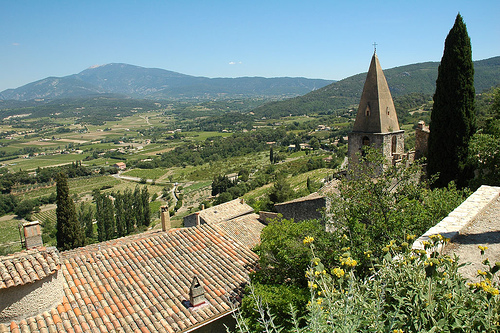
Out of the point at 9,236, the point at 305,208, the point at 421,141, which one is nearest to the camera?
the point at 305,208

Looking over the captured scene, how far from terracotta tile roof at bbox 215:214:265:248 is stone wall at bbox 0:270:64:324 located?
9.52m

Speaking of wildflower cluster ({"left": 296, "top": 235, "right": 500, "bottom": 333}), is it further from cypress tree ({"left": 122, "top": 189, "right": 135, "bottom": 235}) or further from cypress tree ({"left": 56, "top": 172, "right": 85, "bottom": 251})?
cypress tree ({"left": 122, "top": 189, "right": 135, "bottom": 235})

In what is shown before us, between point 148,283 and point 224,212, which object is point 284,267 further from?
point 224,212

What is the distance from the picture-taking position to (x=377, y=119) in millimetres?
16500

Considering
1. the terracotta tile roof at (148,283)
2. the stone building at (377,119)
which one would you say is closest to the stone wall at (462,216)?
the terracotta tile roof at (148,283)

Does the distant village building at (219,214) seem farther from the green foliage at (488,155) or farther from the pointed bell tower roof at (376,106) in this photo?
the green foliage at (488,155)

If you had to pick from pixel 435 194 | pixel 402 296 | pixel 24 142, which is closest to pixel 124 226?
pixel 435 194

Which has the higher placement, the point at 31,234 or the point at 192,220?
the point at 31,234

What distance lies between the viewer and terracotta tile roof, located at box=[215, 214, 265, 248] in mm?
17022

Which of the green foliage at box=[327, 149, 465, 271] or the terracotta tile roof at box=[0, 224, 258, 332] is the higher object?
the green foliage at box=[327, 149, 465, 271]

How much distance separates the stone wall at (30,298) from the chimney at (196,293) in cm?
300

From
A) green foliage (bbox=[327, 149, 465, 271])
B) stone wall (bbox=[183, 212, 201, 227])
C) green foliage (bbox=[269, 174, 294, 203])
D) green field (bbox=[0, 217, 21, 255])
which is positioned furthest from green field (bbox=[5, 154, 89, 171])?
green foliage (bbox=[327, 149, 465, 271])

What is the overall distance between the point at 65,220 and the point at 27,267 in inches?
963

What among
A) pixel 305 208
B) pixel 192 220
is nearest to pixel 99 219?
pixel 192 220
